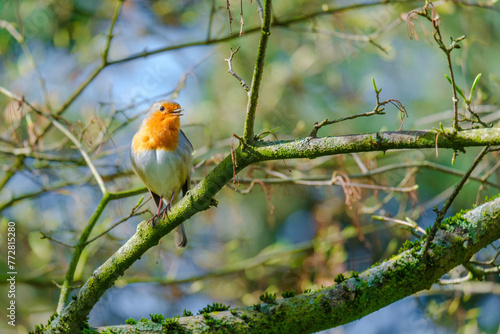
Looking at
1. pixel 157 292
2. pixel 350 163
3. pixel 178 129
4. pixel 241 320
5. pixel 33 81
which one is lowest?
pixel 241 320

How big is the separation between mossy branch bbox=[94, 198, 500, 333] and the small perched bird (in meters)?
1.30

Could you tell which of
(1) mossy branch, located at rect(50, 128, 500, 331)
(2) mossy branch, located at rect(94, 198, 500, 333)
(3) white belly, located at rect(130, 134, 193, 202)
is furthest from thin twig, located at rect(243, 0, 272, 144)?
(3) white belly, located at rect(130, 134, 193, 202)

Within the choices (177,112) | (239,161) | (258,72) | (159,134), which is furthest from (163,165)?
(258,72)

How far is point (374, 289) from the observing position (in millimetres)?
2139

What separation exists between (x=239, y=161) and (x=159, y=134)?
1.42m

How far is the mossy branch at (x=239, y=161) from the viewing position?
1.76m

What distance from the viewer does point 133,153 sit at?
3.42 metres

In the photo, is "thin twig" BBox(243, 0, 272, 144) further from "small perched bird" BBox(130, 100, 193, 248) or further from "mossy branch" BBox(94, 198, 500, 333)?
"small perched bird" BBox(130, 100, 193, 248)

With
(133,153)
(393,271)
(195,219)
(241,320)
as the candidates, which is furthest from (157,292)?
(393,271)

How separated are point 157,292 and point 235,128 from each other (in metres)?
2.32

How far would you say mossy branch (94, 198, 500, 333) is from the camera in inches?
83.4

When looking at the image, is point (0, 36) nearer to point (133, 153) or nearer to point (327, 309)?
point (133, 153)

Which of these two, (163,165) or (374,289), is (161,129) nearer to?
(163,165)

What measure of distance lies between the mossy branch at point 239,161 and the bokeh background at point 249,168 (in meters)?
1.19
